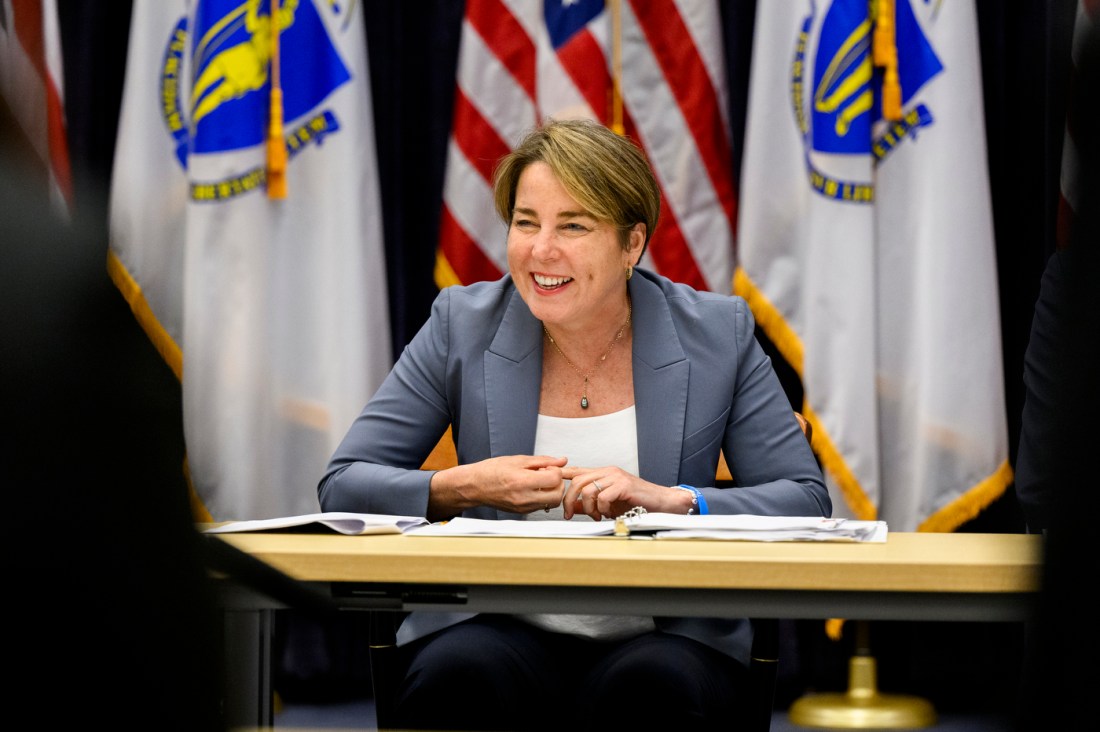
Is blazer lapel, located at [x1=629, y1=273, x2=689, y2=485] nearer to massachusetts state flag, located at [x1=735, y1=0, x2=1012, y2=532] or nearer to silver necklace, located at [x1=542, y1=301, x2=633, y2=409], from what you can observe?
silver necklace, located at [x1=542, y1=301, x2=633, y2=409]

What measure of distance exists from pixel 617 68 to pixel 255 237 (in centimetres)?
119

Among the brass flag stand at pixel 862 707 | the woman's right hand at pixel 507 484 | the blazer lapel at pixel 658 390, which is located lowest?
the brass flag stand at pixel 862 707

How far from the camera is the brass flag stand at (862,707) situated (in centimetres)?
364

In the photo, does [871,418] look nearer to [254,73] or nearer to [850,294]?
[850,294]

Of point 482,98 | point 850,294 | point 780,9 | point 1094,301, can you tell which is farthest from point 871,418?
point 1094,301

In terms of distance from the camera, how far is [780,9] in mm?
3811

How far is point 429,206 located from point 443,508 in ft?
6.88

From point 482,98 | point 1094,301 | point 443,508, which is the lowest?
point 443,508

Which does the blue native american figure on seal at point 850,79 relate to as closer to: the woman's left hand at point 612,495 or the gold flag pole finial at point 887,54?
the gold flag pole finial at point 887,54

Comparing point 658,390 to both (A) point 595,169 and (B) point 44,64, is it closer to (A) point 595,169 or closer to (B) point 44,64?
(A) point 595,169

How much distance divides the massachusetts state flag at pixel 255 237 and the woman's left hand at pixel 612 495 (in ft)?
6.11

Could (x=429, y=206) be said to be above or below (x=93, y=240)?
above

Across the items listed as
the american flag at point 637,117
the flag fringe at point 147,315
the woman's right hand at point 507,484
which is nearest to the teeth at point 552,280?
the woman's right hand at point 507,484

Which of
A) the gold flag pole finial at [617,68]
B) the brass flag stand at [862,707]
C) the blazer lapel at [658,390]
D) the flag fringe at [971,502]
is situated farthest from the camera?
the gold flag pole finial at [617,68]
